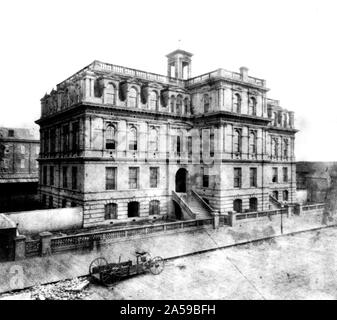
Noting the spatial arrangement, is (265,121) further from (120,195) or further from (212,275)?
(212,275)

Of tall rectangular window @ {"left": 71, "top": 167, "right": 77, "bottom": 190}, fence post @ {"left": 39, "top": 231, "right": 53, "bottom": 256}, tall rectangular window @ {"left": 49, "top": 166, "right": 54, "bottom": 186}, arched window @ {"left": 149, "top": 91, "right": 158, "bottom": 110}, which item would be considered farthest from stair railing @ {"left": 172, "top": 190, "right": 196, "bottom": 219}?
tall rectangular window @ {"left": 49, "top": 166, "right": 54, "bottom": 186}

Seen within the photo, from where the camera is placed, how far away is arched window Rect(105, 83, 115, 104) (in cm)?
2994

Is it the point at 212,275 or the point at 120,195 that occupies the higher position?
the point at 120,195

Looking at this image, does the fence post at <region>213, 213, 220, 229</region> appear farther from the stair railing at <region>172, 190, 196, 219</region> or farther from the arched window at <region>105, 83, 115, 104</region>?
the arched window at <region>105, 83, 115, 104</region>

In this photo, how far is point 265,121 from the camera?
122 feet

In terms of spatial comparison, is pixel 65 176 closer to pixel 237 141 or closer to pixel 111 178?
pixel 111 178

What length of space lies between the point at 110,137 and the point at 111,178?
157 inches

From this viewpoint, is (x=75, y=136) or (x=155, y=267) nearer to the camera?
(x=155, y=267)

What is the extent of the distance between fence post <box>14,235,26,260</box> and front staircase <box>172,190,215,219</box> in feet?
51.3

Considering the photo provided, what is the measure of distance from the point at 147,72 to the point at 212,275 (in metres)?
22.5

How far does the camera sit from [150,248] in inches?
883

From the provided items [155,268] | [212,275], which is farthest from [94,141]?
[212,275]

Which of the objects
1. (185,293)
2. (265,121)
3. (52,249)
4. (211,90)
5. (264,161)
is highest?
(211,90)

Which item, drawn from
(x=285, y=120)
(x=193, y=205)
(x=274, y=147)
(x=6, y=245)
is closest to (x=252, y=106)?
(x=274, y=147)
